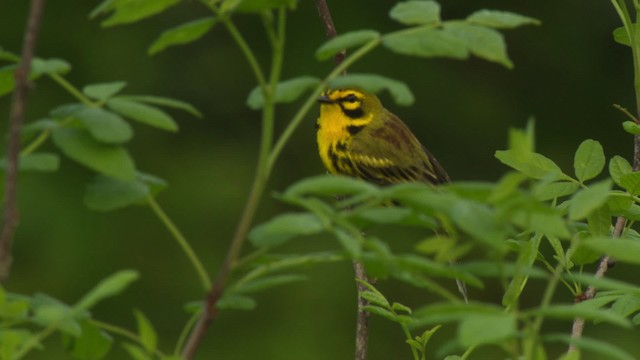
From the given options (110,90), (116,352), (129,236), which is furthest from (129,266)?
(110,90)

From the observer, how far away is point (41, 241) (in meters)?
6.39

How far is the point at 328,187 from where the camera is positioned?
1.06 meters

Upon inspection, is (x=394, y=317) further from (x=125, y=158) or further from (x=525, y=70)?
(x=525, y=70)

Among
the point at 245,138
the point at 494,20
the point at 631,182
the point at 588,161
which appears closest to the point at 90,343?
the point at 494,20

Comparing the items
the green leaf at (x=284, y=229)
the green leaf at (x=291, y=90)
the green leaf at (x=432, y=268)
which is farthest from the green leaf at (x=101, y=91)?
the green leaf at (x=432, y=268)

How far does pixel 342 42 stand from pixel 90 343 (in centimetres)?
32

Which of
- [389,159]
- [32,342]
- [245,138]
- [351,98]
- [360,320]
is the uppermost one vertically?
[32,342]

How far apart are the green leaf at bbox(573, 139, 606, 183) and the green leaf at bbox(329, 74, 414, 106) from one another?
76 cm

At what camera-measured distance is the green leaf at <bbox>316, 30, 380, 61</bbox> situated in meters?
1.15

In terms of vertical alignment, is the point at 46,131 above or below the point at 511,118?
above

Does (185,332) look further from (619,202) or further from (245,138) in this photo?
(245,138)

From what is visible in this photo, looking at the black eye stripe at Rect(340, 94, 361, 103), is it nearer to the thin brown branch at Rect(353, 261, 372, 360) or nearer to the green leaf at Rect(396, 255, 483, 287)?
the thin brown branch at Rect(353, 261, 372, 360)

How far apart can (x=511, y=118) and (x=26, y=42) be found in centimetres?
653

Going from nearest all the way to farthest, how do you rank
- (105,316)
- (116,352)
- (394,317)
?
1. (394,317)
2. (116,352)
3. (105,316)
